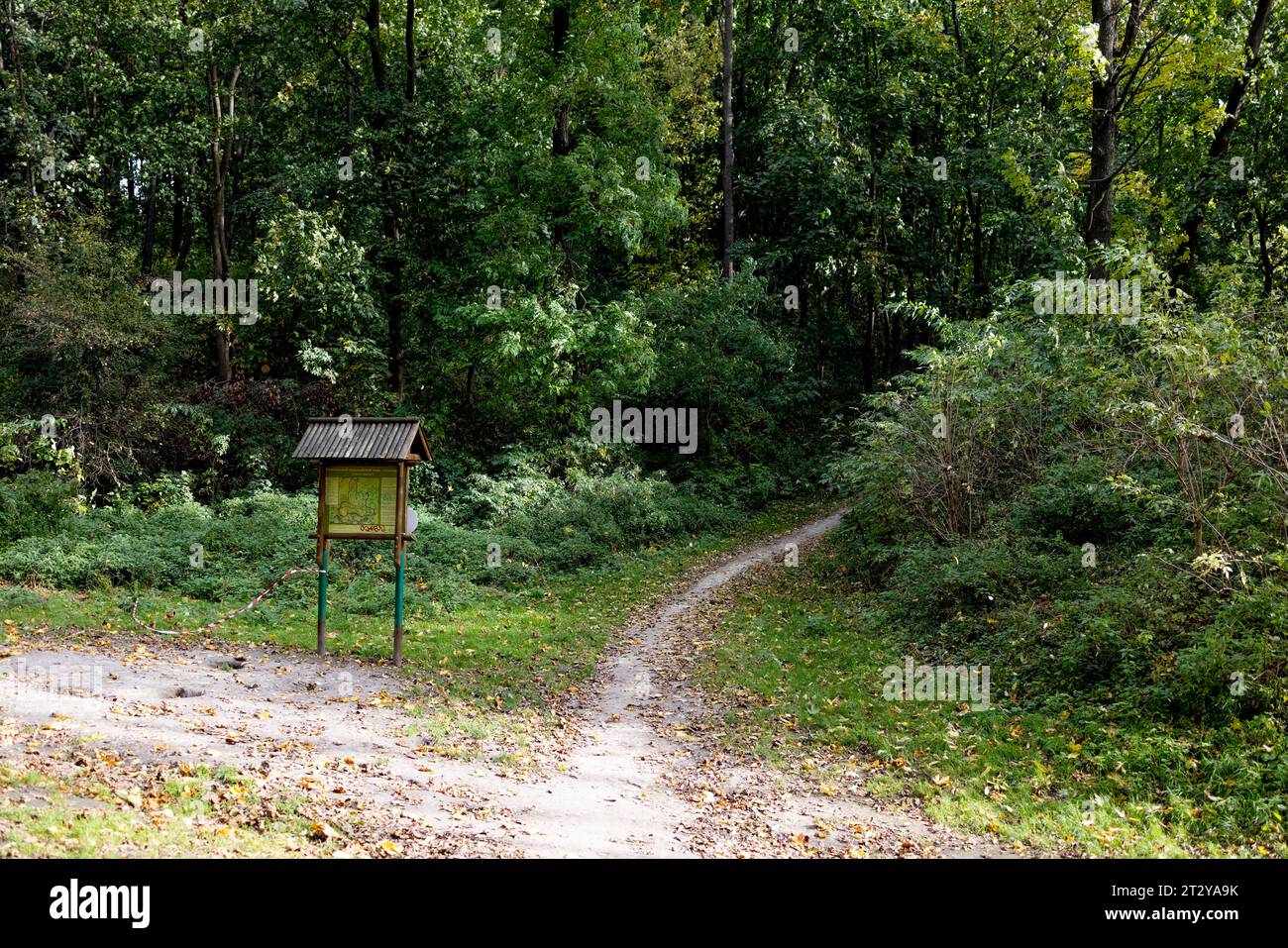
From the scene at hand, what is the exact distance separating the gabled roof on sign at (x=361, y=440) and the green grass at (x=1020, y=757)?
508 cm

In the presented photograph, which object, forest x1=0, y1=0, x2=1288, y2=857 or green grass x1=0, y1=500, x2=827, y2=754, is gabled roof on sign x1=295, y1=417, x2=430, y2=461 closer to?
forest x1=0, y1=0, x2=1288, y2=857

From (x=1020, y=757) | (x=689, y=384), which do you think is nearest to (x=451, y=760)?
(x=1020, y=757)

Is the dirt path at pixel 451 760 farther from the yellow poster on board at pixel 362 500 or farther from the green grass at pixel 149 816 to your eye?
the yellow poster on board at pixel 362 500

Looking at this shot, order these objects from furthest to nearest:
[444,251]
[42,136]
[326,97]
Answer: [326,97] < [444,251] < [42,136]

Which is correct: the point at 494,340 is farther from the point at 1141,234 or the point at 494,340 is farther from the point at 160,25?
the point at 1141,234

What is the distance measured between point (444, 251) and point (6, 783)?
64.7ft

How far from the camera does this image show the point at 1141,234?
18938 mm

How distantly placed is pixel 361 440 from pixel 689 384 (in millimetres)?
14708

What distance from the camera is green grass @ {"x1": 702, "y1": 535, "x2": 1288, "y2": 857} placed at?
7.17 m

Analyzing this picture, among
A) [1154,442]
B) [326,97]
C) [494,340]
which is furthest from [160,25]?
[1154,442]

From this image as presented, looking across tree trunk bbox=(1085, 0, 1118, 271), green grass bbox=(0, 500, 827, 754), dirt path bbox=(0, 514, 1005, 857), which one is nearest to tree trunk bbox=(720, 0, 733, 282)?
tree trunk bbox=(1085, 0, 1118, 271)

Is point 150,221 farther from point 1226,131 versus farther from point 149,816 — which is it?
point 1226,131

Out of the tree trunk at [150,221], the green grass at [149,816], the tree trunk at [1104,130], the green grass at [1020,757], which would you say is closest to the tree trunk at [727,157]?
the tree trunk at [1104,130]

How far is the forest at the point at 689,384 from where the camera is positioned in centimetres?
875
